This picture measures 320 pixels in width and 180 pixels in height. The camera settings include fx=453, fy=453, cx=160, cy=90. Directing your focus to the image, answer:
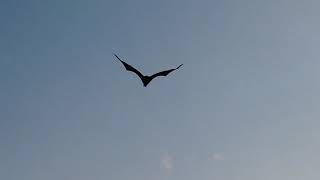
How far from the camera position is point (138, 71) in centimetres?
3328

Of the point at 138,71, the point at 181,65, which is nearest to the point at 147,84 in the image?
the point at 138,71

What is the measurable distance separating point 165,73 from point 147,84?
1946mm

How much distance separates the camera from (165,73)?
105 feet

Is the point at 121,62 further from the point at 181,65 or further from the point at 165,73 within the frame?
the point at 181,65

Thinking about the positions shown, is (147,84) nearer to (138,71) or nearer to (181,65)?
(138,71)

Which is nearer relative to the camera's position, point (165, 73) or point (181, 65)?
point (181, 65)

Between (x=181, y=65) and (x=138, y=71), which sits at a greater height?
(x=138, y=71)

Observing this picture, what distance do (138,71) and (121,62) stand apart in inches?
78.8

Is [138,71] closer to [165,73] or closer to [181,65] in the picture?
[165,73]

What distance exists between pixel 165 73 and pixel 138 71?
2308 millimetres

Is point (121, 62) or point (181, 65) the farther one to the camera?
point (121, 62)

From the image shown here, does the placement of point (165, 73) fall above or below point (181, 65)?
above

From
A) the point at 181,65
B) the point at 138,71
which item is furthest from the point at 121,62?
the point at 181,65

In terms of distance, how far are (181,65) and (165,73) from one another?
471cm
